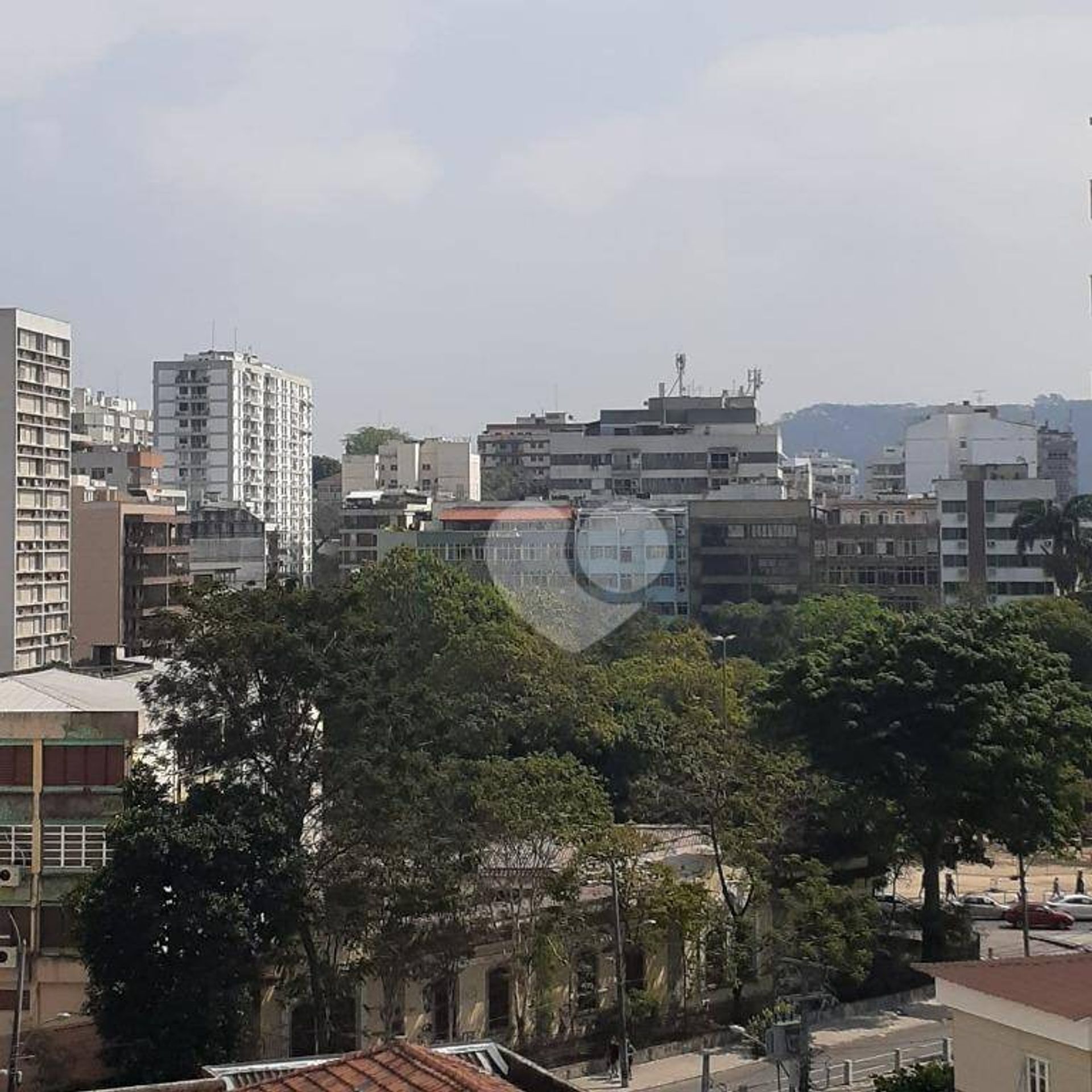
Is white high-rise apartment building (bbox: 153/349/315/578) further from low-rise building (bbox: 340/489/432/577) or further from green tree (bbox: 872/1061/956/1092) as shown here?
green tree (bbox: 872/1061/956/1092)

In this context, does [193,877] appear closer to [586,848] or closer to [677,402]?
[586,848]

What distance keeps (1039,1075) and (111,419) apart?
9319 centimetres

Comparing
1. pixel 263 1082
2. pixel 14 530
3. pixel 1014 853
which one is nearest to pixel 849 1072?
pixel 1014 853

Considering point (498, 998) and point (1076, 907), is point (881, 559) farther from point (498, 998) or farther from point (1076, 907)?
point (498, 998)

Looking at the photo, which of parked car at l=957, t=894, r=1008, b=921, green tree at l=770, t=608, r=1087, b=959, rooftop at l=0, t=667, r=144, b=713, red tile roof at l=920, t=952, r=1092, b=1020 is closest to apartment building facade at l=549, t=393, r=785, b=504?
parked car at l=957, t=894, r=1008, b=921

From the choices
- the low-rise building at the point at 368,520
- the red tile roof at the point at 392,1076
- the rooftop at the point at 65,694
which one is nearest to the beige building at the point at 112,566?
the low-rise building at the point at 368,520

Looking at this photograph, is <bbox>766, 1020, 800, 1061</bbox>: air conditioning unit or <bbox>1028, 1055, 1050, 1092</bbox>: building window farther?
<bbox>766, 1020, 800, 1061</bbox>: air conditioning unit

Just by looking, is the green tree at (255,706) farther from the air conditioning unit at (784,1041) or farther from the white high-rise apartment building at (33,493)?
the white high-rise apartment building at (33,493)

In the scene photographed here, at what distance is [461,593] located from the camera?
51281mm

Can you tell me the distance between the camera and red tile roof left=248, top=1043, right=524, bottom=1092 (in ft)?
35.7

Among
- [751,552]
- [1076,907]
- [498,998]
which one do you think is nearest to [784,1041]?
[498,998]

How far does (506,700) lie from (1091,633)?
18.5 m

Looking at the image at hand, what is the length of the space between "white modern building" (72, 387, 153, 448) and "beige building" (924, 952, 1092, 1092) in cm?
8341

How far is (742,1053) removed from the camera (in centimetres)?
2745
